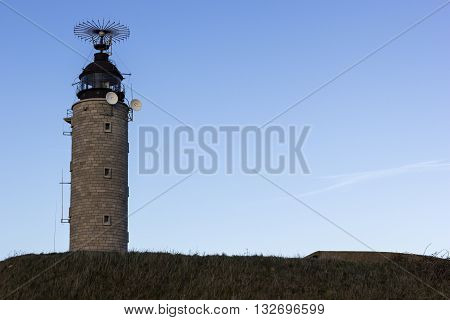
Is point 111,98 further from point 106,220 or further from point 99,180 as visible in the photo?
point 106,220

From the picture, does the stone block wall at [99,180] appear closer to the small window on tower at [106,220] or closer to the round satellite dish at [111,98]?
the small window on tower at [106,220]

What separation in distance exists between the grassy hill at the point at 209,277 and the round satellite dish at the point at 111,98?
63.6 feet

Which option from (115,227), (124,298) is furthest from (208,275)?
(115,227)

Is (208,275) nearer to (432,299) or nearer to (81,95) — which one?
(432,299)

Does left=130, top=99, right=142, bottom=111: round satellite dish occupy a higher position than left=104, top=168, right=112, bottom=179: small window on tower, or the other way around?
left=130, top=99, right=142, bottom=111: round satellite dish

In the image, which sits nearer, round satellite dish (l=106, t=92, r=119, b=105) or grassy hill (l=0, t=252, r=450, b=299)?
grassy hill (l=0, t=252, r=450, b=299)

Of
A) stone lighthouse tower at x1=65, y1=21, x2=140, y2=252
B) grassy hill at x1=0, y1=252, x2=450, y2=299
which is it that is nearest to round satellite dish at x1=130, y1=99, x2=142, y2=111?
stone lighthouse tower at x1=65, y1=21, x2=140, y2=252

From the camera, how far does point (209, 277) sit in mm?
26719

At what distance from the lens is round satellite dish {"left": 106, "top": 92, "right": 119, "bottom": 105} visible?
48188 mm

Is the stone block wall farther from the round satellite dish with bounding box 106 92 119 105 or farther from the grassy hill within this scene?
the grassy hill

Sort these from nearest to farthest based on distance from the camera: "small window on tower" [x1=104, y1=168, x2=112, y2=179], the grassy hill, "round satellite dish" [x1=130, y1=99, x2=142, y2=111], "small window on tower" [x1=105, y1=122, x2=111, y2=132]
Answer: the grassy hill → "small window on tower" [x1=104, y1=168, x2=112, y2=179] → "small window on tower" [x1=105, y1=122, x2=111, y2=132] → "round satellite dish" [x1=130, y1=99, x2=142, y2=111]

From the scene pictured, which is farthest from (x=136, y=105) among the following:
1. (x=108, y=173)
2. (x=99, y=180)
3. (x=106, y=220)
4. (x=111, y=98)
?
(x=106, y=220)

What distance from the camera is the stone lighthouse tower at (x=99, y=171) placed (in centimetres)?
4597
